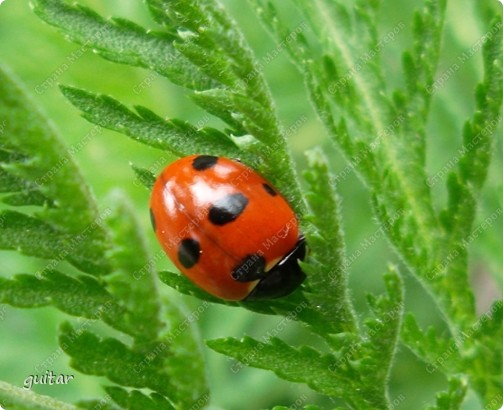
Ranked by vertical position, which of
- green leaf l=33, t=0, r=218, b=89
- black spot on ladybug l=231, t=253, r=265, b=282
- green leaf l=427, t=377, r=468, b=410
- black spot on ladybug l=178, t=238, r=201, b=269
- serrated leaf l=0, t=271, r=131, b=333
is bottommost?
black spot on ladybug l=231, t=253, r=265, b=282

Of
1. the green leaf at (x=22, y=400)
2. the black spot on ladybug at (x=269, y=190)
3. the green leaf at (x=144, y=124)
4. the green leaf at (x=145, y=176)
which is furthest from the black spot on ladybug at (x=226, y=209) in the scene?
the green leaf at (x=22, y=400)

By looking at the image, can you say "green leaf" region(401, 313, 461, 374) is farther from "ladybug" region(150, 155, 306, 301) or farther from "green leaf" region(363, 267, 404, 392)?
"ladybug" region(150, 155, 306, 301)

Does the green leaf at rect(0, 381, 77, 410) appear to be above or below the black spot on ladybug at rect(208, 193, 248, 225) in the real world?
above

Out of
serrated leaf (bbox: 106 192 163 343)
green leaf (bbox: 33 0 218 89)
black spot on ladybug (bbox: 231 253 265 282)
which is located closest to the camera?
serrated leaf (bbox: 106 192 163 343)

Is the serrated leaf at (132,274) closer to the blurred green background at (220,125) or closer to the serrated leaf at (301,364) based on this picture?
the serrated leaf at (301,364)

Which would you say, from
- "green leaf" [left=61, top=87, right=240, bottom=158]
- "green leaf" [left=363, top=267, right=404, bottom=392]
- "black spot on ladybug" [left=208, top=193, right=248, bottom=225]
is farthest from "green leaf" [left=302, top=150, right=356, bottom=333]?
"black spot on ladybug" [left=208, top=193, right=248, bottom=225]

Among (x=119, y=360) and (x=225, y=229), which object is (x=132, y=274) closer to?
(x=119, y=360)

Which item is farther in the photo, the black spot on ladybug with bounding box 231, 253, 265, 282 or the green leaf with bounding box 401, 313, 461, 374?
the black spot on ladybug with bounding box 231, 253, 265, 282

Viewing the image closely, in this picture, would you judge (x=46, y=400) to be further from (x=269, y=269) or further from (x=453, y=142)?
(x=453, y=142)
